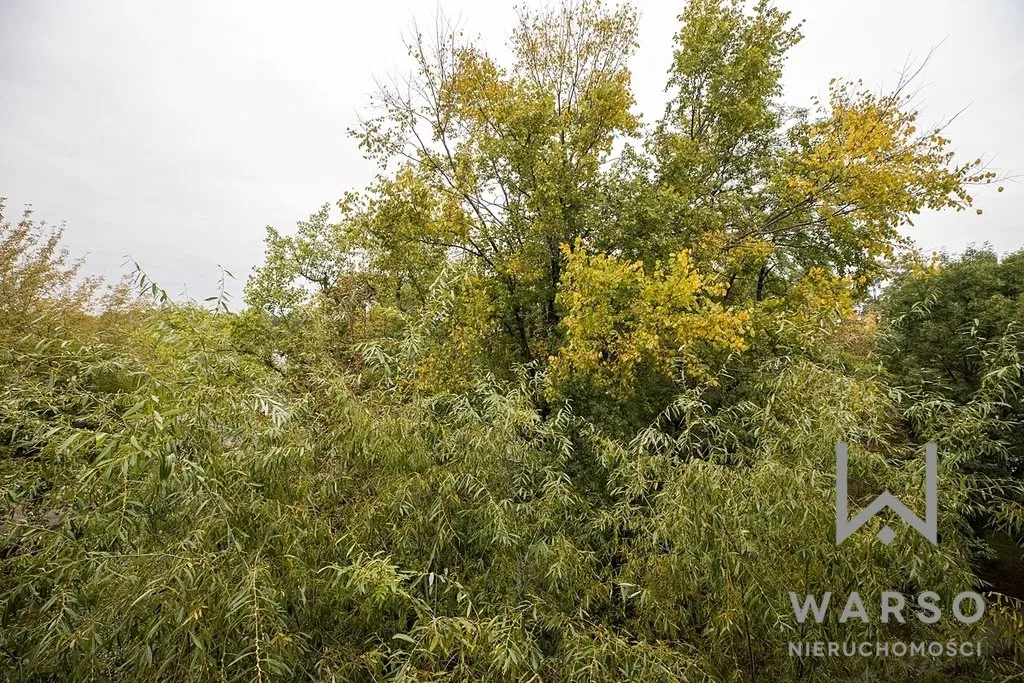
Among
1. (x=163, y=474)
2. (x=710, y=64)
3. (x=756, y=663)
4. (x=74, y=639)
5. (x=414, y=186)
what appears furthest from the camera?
(x=710, y=64)

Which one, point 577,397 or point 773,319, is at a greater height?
point 773,319

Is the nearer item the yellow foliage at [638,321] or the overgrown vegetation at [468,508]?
the overgrown vegetation at [468,508]

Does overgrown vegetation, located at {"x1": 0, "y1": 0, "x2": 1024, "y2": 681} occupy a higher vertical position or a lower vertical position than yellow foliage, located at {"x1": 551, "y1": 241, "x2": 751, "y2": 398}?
lower

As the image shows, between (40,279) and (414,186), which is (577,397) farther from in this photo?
(40,279)

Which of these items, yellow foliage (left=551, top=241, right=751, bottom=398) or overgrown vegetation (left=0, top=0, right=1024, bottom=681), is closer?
overgrown vegetation (left=0, top=0, right=1024, bottom=681)

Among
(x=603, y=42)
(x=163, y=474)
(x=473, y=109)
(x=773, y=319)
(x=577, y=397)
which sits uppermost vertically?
(x=603, y=42)

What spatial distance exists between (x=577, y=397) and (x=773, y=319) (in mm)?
2951

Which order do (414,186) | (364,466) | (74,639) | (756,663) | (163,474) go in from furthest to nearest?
(414,186), (364,466), (756,663), (163,474), (74,639)

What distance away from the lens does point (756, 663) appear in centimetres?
268

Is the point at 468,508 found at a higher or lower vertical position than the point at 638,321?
lower

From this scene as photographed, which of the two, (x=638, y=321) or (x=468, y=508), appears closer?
(x=468, y=508)

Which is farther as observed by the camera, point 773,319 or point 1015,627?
point 773,319

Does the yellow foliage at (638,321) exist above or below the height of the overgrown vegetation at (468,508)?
above

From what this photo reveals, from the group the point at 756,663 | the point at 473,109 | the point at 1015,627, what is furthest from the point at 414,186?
the point at 1015,627
